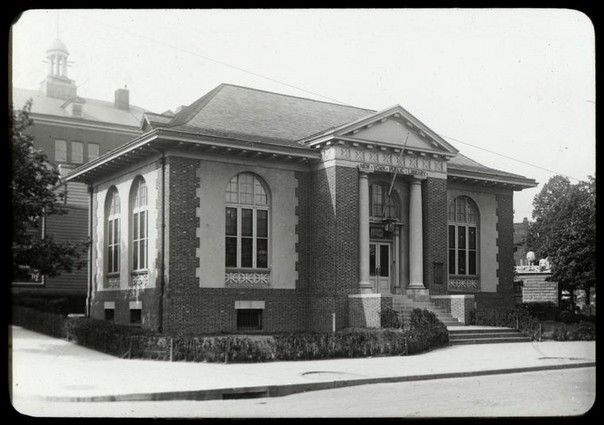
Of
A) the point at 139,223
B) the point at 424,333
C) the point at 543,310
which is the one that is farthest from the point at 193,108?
the point at 543,310

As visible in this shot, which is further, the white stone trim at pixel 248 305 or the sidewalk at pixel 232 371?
the white stone trim at pixel 248 305

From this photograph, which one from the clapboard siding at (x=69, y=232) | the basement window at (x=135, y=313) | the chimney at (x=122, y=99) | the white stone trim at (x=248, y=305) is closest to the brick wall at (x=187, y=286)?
the white stone trim at (x=248, y=305)

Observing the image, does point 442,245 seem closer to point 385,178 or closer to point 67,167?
point 385,178

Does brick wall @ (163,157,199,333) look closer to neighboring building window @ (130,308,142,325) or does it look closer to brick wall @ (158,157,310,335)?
brick wall @ (158,157,310,335)

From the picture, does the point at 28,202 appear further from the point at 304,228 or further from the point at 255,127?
the point at 304,228

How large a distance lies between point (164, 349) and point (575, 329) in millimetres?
14319

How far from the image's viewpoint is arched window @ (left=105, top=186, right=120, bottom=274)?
28.9 metres

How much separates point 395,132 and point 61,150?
148 feet

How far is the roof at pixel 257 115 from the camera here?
25859 millimetres

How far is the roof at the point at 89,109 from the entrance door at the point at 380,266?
44.7 meters

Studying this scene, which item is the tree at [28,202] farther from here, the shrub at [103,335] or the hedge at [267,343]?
the hedge at [267,343]

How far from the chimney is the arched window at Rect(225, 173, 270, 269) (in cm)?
4927

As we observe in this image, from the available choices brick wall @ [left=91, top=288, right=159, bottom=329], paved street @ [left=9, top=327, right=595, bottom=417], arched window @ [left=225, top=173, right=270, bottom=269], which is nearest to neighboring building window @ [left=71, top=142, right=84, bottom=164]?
brick wall @ [left=91, top=288, right=159, bottom=329]
